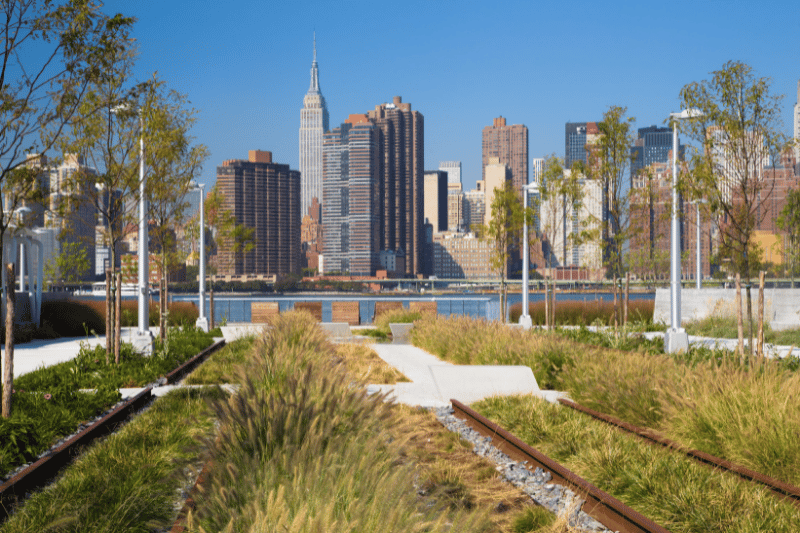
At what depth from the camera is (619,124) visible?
20.1m

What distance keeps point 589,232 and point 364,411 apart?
17616 millimetres

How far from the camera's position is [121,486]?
5887mm

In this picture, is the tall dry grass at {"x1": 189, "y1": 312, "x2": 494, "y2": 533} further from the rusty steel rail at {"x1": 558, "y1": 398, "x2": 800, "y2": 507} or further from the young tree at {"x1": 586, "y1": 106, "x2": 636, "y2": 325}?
the young tree at {"x1": 586, "y1": 106, "x2": 636, "y2": 325}

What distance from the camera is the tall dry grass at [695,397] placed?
6.50 meters

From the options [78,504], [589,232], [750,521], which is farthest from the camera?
[589,232]

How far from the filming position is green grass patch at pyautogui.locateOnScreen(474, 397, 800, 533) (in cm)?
504

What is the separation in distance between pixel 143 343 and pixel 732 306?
19810mm

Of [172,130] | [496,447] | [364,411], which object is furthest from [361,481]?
[172,130]

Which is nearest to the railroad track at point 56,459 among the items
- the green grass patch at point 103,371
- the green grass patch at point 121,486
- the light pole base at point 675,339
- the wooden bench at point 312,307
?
the green grass patch at point 121,486

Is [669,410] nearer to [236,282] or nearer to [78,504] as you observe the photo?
[78,504]

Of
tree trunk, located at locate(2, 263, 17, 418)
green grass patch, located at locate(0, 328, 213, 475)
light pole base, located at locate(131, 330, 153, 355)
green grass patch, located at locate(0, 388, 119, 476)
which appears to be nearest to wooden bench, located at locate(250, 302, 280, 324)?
green grass patch, located at locate(0, 328, 213, 475)

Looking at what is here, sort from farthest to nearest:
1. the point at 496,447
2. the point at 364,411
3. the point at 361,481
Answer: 1. the point at 496,447
2. the point at 364,411
3. the point at 361,481

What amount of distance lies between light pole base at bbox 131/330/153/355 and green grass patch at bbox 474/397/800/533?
9.73 m

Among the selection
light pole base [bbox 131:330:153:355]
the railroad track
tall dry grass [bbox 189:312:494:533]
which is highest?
tall dry grass [bbox 189:312:494:533]
